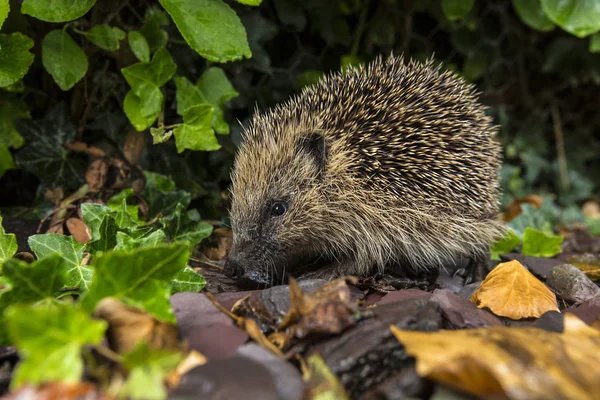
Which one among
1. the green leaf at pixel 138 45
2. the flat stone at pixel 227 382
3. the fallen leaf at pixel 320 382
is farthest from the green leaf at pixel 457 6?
the flat stone at pixel 227 382

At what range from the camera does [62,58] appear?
239 centimetres

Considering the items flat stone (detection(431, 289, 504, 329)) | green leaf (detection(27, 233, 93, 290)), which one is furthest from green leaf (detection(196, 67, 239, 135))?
flat stone (detection(431, 289, 504, 329))

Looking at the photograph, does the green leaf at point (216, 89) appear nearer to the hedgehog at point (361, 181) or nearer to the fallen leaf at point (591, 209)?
the hedgehog at point (361, 181)

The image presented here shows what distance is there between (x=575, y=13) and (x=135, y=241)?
95.1 inches

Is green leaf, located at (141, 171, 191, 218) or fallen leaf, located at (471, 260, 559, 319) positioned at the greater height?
green leaf, located at (141, 171, 191, 218)

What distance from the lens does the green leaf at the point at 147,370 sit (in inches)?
43.4

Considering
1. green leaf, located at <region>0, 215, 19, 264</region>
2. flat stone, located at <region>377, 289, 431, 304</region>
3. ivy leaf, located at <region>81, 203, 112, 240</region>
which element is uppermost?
ivy leaf, located at <region>81, 203, 112, 240</region>

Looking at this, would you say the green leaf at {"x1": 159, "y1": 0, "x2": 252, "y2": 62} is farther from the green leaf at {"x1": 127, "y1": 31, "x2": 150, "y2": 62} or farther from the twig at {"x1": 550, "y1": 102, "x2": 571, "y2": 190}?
the twig at {"x1": 550, "y1": 102, "x2": 571, "y2": 190}

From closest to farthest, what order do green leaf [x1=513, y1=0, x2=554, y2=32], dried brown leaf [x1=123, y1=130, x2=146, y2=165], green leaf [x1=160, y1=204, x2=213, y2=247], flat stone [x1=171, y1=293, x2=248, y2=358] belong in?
flat stone [x1=171, y1=293, x2=248, y2=358] < green leaf [x1=160, y1=204, x2=213, y2=247] < dried brown leaf [x1=123, y1=130, x2=146, y2=165] < green leaf [x1=513, y1=0, x2=554, y2=32]

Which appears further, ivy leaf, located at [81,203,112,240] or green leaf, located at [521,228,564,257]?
green leaf, located at [521,228,564,257]

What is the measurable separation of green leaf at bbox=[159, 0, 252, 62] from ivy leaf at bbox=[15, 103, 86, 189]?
0.96 meters

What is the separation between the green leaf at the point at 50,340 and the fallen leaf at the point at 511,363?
0.76 meters

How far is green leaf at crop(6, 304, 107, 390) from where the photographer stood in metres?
1.14

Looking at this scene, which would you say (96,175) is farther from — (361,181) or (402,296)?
(402,296)
